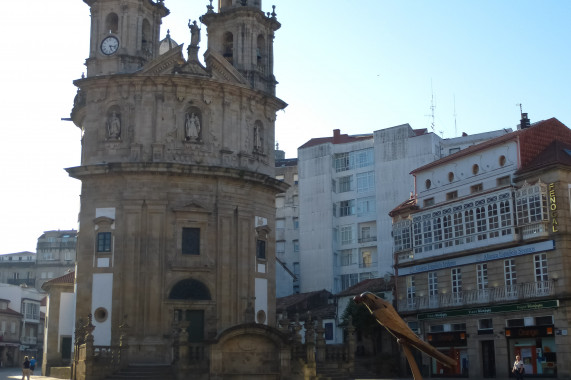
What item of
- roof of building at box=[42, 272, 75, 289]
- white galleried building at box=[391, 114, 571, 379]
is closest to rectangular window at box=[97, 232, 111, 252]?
roof of building at box=[42, 272, 75, 289]

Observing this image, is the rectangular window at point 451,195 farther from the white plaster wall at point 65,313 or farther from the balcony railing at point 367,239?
the white plaster wall at point 65,313

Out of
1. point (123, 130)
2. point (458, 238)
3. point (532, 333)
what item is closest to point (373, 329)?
point (458, 238)

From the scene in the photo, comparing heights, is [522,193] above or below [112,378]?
above

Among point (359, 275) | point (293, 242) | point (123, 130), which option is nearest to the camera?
point (123, 130)

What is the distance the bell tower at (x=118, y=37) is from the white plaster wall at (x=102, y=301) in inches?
462

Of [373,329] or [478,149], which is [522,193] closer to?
[478,149]

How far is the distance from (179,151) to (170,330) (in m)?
9.65

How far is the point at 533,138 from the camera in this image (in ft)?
147

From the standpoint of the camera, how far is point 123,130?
4247 cm

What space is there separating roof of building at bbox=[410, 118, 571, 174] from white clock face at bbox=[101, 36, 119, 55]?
21.3 metres

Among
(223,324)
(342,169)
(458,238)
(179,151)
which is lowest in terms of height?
(223,324)

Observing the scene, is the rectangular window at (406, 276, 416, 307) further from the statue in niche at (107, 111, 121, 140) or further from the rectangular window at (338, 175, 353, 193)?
the rectangular window at (338, 175, 353, 193)

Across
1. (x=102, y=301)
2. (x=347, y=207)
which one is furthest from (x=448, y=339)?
(x=347, y=207)

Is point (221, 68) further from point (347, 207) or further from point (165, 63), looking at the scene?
point (347, 207)
